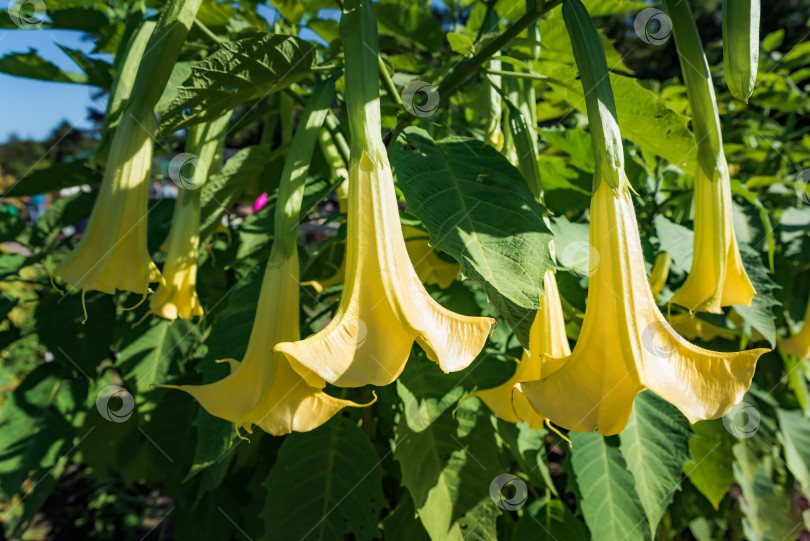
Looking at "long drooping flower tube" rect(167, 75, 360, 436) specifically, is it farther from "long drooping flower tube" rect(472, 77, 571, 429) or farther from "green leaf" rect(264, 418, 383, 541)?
"green leaf" rect(264, 418, 383, 541)

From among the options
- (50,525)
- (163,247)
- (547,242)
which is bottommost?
(50,525)

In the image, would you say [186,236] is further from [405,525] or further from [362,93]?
[405,525]

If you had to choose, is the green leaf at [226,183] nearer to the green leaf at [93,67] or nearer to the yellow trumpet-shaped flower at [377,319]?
the green leaf at [93,67]

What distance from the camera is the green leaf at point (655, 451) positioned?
90 centimetres

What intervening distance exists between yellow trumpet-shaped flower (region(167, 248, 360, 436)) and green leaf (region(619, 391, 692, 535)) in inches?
22.9

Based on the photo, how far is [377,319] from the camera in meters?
0.53

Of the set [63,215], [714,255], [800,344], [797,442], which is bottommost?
[797,442]

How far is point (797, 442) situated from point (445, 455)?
51.1 inches

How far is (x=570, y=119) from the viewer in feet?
6.06

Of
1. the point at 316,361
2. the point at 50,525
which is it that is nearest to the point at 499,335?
the point at 316,361

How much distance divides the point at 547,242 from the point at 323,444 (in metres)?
0.58

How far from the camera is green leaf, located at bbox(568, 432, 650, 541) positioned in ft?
3.08

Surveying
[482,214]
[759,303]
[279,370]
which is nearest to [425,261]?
[482,214]

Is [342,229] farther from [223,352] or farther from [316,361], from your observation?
[316,361]
